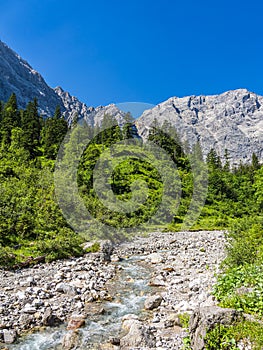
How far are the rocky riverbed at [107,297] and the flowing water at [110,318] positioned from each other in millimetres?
45

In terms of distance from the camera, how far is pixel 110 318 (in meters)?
12.2

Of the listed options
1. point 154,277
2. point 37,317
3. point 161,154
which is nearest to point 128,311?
point 37,317

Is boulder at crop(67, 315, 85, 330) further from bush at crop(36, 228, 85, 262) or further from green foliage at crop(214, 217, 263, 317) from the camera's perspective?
bush at crop(36, 228, 85, 262)

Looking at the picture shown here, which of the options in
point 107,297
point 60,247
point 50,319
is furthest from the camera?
point 60,247

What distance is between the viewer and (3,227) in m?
21.9

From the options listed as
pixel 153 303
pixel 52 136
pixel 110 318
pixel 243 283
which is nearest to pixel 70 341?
pixel 110 318

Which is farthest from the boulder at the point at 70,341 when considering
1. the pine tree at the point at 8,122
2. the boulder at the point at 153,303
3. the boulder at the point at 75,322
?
the pine tree at the point at 8,122

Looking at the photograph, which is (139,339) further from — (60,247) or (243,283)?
(60,247)

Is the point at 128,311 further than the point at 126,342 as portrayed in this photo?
Yes

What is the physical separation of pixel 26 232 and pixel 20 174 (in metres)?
15.3

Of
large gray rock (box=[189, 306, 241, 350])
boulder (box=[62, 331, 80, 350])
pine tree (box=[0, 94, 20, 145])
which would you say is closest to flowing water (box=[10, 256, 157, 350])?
boulder (box=[62, 331, 80, 350])

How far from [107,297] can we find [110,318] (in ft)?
7.59

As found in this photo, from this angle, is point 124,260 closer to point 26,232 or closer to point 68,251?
point 68,251

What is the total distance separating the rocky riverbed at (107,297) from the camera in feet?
32.8
